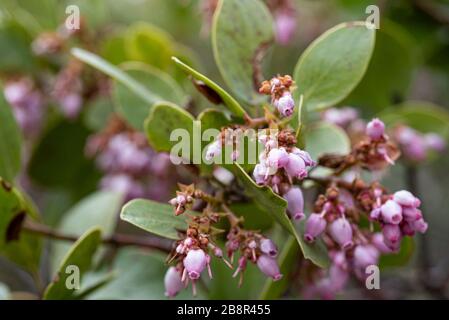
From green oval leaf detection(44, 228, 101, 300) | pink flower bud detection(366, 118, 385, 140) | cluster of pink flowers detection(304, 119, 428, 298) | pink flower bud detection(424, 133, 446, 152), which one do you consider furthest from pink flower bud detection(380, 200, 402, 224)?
pink flower bud detection(424, 133, 446, 152)

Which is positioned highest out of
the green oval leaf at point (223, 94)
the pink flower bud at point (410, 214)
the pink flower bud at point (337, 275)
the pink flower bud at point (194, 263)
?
the green oval leaf at point (223, 94)

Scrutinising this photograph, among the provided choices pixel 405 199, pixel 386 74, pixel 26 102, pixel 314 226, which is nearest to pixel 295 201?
pixel 314 226

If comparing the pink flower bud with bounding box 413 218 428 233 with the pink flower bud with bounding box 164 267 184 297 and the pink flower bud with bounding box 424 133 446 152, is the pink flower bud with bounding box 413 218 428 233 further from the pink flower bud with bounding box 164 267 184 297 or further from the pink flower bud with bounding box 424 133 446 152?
the pink flower bud with bounding box 424 133 446 152

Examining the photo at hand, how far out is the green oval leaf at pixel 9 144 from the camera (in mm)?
1301

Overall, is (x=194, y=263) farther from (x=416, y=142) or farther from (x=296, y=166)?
(x=416, y=142)

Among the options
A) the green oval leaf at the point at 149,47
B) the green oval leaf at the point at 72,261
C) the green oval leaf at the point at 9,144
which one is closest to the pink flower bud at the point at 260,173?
the green oval leaf at the point at 72,261

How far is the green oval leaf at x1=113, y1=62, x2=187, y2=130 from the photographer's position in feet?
4.17

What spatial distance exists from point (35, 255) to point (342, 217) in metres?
0.65

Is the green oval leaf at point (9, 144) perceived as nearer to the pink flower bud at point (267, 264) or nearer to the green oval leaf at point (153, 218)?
the green oval leaf at point (153, 218)

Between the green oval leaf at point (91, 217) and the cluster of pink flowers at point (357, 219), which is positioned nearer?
the cluster of pink flowers at point (357, 219)

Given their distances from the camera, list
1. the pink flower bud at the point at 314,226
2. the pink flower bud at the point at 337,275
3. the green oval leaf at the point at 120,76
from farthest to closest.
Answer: the green oval leaf at the point at 120,76
the pink flower bud at the point at 337,275
the pink flower bud at the point at 314,226

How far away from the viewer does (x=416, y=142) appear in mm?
1492

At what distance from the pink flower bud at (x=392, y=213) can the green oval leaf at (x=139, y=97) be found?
51 cm
